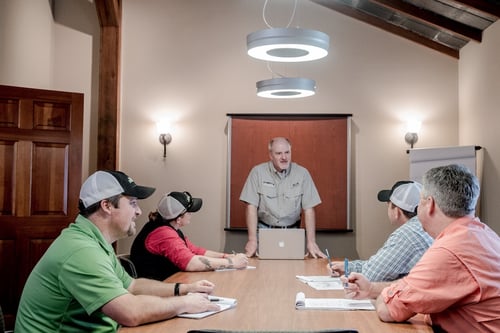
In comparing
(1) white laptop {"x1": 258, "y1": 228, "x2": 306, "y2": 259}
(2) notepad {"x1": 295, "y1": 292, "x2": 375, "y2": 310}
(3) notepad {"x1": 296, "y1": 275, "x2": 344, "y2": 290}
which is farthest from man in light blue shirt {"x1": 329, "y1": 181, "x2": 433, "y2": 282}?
(1) white laptop {"x1": 258, "y1": 228, "x2": 306, "y2": 259}

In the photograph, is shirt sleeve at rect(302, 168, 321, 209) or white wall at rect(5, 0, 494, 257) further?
white wall at rect(5, 0, 494, 257)

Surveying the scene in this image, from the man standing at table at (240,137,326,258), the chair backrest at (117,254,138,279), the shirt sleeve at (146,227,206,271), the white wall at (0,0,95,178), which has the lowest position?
the chair backrest at (117,254,138,279)

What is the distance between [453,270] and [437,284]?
0.07 metres

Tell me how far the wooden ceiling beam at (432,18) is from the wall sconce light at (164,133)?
2.58 metres

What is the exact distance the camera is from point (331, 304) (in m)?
2.69

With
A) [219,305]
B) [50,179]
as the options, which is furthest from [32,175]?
[219,305]

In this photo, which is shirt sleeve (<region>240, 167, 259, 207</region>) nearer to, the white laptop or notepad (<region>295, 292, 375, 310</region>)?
the white laptop

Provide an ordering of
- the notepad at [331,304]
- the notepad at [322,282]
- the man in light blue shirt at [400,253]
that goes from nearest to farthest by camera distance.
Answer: the notepad at [331,304], the man in light blue shirt at [400,253], the notepad at [322,282]

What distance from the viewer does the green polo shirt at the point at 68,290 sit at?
2.19 meters

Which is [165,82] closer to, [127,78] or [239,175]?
[127,78]

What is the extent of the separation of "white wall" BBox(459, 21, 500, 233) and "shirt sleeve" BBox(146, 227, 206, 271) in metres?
2.96

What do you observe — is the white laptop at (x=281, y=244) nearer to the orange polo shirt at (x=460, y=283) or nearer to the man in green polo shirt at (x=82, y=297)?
the man in green polo shirt at (x=82, y=297)

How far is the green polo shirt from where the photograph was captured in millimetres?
2193

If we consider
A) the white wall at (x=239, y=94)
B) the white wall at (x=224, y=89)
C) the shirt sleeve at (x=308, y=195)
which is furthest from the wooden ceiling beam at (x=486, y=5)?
the shirt sleeve at (x=308, y=195)
